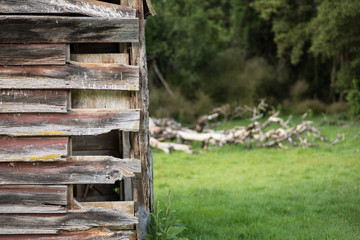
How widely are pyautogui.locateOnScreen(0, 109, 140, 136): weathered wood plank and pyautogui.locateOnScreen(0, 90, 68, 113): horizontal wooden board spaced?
6 cm

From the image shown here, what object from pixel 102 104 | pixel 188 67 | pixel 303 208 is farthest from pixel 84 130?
pixel 188 67

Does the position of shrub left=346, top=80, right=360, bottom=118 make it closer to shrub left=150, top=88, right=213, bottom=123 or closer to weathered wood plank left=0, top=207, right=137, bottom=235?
shrub left=150, top=88, right=213, bottom=123

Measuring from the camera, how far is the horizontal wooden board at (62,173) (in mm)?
3945

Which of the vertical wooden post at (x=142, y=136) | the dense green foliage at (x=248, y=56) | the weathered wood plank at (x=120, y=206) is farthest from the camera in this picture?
the dense green foliage at (x=248, y=56)

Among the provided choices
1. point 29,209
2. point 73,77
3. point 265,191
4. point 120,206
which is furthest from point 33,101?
point 265,191

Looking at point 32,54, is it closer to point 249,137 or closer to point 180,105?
point 249,137

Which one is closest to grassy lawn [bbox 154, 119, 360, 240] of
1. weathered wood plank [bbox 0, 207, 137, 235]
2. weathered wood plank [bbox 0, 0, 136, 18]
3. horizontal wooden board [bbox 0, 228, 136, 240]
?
horizontal wooden board [bbox 0, 228, 136, 240]

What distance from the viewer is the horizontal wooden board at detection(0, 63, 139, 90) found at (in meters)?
3.95

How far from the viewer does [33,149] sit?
12.9ft

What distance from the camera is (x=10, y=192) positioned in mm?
3951

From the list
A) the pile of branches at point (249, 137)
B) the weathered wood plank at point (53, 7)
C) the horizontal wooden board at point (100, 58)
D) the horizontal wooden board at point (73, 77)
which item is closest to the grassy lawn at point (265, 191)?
the pile of branches at point (249, 137)

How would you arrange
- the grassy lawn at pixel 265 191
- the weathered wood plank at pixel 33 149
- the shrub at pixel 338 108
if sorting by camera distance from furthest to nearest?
the shrub at pixel 338 108, the grassy lawn at pixel 265 191, the weathered wood plank at pixel 33 149

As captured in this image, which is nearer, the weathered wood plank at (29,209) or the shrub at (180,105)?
the weathered wood plank at (29,209)

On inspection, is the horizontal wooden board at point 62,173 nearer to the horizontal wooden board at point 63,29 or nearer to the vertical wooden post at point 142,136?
the vertical wooden post at point 142,136
